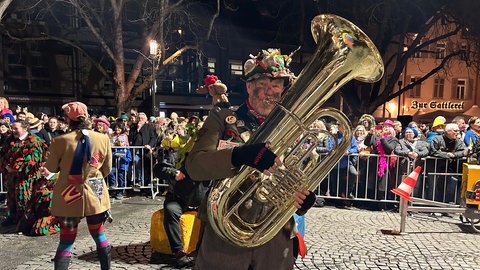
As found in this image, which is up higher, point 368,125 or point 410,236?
point 368,125

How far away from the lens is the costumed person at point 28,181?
16.3 ft

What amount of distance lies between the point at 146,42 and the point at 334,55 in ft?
47.5

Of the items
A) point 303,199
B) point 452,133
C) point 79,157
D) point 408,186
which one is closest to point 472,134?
point 452,133

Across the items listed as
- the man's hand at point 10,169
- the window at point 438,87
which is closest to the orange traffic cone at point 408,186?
the man's hand at point 10,169

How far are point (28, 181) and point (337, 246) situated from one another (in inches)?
173

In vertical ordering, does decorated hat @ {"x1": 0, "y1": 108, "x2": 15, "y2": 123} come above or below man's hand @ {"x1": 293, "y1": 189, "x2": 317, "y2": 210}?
above

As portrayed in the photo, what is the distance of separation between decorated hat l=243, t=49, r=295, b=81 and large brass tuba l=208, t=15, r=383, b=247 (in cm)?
24

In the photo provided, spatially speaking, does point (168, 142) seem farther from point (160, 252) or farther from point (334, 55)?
point (334, 55)

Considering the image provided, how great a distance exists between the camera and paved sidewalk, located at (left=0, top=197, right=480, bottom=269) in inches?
162

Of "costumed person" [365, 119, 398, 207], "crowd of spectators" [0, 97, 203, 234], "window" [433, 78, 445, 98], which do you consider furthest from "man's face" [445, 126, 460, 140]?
"window" [433, 78, 445, 98]

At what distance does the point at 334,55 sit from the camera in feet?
5.95

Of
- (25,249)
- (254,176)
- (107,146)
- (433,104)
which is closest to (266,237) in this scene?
(254,176)

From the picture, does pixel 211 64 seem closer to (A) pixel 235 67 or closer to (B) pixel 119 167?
(A) pixel 235 67

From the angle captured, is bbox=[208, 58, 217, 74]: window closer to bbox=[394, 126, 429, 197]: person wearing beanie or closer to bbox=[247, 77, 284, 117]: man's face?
bbox=[394, 126, 429, 197]: person wearing beanie
